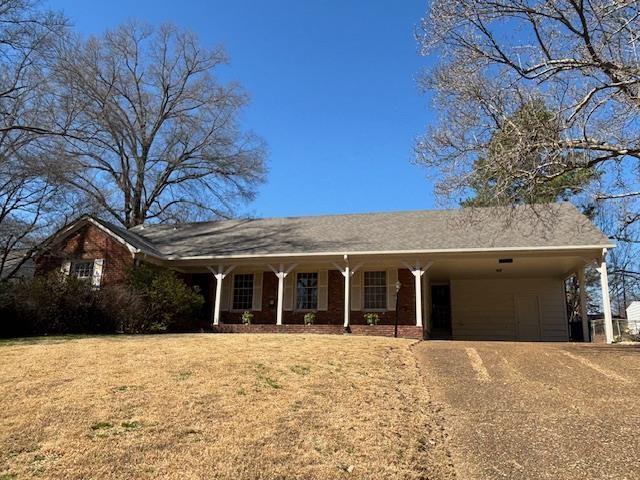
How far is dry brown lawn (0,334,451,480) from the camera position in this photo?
15.0ft

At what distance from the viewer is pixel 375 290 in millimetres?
18219

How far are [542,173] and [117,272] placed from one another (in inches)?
583

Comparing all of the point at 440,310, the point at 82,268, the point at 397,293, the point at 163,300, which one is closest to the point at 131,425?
the point at 163,300

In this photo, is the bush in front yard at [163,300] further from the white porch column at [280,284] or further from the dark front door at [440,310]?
the dark front door at [440,310]

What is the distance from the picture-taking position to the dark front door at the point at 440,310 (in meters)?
20.9

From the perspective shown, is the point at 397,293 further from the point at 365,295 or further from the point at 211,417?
the point at 211,417

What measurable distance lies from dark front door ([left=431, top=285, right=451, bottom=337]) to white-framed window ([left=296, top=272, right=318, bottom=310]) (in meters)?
5.32

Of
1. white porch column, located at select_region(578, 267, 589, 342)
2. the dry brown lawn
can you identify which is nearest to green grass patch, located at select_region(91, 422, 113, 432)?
the dry brown lawn

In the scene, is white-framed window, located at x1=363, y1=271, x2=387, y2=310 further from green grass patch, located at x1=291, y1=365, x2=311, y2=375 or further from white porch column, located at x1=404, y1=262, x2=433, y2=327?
green grass patch, located at x1=291, y1=365, x2=311, y2=375

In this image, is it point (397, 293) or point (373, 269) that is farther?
point (373, 269)

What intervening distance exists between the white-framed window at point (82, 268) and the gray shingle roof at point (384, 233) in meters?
2.51

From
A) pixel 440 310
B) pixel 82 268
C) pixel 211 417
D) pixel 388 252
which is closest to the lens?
pixel 211 417

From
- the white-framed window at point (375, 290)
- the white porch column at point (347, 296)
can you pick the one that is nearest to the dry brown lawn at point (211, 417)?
the white porch column at point (347, 296)

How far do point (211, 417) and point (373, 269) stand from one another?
12818mm
